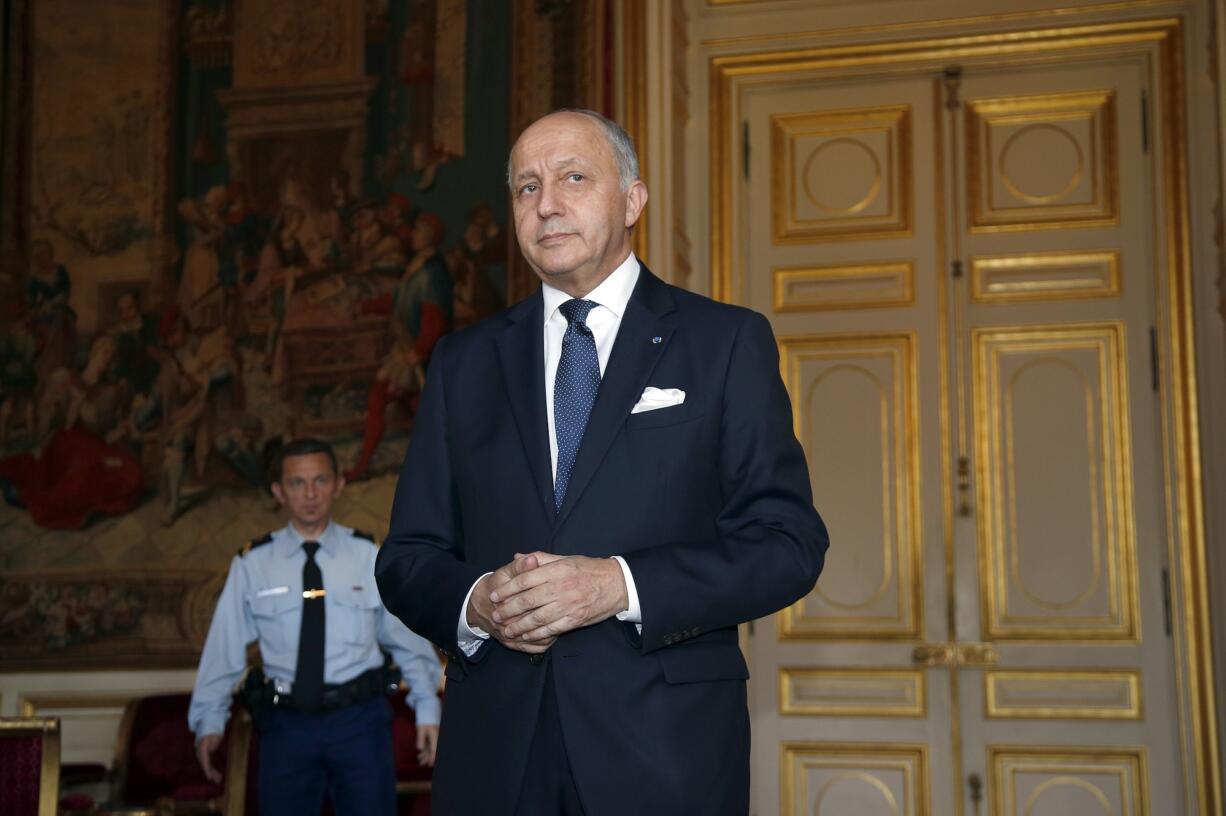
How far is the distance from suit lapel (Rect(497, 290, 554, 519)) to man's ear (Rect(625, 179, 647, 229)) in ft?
0.69

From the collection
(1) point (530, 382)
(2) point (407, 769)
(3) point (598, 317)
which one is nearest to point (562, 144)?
(3) point (598, 317)

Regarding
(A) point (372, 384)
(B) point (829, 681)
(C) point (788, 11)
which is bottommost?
(B) point (829, 681)

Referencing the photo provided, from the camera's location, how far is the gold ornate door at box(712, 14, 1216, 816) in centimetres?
652

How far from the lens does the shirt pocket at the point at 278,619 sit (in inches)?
203

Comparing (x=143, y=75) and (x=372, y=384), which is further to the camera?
(x=143, y=75)

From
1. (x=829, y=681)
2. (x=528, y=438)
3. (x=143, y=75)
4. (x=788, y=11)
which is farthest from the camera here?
(x=143, y=75)

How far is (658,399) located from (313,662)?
3.10 meters

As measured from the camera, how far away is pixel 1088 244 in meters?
6.81

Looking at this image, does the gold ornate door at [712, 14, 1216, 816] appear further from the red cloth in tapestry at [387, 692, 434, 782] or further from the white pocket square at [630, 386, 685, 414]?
the white pocket square at [630, 386, 685, 414]

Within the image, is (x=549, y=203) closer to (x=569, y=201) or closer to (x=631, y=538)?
(x=569, y=201)

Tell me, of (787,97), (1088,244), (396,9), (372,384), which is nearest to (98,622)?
(372,384)

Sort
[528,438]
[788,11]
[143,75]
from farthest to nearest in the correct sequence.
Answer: [143,75]
[788,11]
[528,438]

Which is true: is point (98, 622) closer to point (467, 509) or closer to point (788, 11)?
point (788, 11)

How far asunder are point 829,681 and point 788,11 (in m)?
3.37
